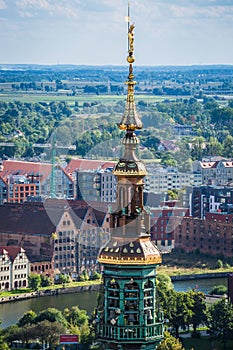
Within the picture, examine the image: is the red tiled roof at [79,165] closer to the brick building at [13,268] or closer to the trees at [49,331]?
the brick building at [13,268]

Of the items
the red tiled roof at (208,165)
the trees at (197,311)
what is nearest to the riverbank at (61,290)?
the trees at (197,311)

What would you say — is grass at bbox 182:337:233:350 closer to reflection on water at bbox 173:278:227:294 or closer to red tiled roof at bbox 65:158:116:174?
reflection on water at bbox 173:278:227:294

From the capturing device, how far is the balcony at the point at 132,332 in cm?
850

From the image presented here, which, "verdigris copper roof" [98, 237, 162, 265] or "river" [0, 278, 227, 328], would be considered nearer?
"verdigris copper roof" [98, 237, 162, 265]

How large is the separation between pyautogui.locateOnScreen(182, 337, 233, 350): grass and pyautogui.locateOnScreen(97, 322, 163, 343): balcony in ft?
68.2

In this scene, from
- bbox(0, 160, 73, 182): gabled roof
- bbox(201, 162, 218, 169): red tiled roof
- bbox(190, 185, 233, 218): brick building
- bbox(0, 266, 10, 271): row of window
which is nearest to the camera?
bbox(0, 266, 10, 271): row of window

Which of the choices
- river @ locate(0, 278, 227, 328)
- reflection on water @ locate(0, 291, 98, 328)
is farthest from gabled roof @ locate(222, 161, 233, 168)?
reflection on water @ locate(0, 291, 98, 328)

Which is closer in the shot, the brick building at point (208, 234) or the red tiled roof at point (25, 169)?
the brick building at point (208, 234)

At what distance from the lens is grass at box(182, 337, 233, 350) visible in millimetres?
29656

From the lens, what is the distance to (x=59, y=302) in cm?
3781

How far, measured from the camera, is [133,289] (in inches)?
337

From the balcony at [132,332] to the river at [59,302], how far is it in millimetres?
24818

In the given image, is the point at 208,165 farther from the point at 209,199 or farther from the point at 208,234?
the point at 208,234

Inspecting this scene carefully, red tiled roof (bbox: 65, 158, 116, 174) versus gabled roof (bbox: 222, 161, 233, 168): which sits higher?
red tiled roof (bbox: 65, 158, 116, 174)
